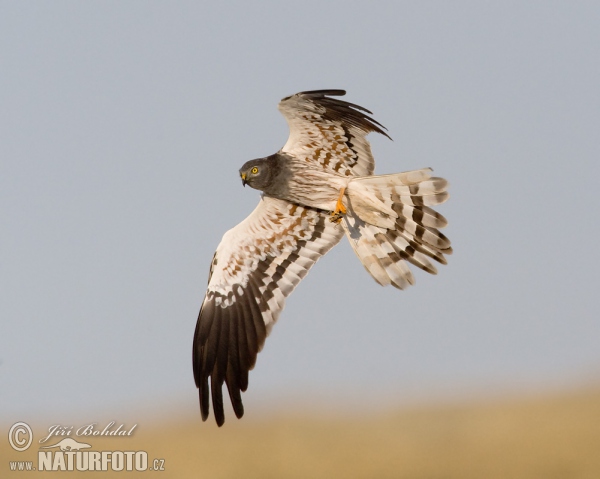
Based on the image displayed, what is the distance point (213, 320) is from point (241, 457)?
2.73 meters

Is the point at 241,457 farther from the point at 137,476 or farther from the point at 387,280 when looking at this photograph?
the point at 387,280

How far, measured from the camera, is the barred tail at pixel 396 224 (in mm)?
14812

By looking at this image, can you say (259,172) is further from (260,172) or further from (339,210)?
(339,210)

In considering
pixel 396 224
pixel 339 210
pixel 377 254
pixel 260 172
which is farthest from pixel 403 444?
pixel 260 172

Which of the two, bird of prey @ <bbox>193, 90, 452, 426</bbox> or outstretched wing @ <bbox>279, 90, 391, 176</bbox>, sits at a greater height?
outstretched wing @ <bbox>279, 90, 391, 176</bbox>

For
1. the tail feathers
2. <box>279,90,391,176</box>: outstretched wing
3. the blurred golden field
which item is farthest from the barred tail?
the blurred golden field

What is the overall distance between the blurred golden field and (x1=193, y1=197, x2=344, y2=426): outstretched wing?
257cm

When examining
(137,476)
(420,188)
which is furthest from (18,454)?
(420,188)

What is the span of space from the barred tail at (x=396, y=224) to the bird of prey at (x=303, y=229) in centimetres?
1

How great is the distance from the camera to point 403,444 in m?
17.9

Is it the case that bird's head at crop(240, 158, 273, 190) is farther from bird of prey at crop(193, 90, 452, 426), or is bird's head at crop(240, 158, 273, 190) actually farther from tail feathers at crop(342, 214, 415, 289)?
tail feathers at crop(342, 214, 415, 289)

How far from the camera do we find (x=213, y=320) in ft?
52.2

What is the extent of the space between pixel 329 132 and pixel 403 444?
5548 millimetres

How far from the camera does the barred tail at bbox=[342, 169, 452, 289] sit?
1481 cm
